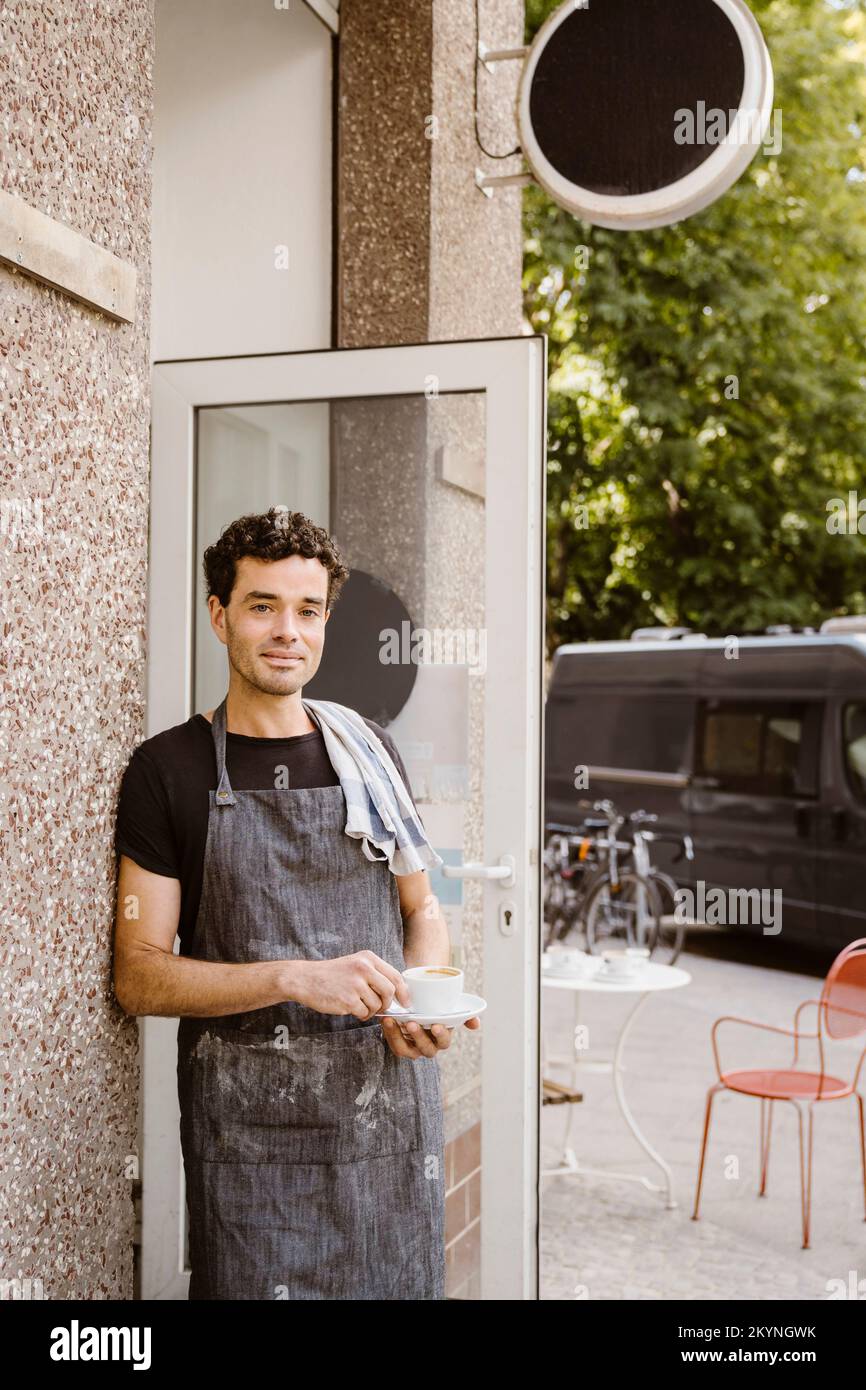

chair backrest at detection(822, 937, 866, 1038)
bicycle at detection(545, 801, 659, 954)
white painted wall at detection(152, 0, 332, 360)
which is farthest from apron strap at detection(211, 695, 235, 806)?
bicycle at detection(545, 801, 659, 954)

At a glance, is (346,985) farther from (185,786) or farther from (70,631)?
(70,631)

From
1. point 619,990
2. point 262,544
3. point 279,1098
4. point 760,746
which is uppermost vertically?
point 262,544

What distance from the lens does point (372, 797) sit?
8.12ft

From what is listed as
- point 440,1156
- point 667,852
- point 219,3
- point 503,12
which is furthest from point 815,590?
point 440,1156

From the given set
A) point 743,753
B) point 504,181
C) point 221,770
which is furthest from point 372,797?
point 743,753

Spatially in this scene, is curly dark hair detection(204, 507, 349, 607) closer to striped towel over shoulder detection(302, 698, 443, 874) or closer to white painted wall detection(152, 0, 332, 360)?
striped towel over shoulder detection(302, 698, 443, 874)

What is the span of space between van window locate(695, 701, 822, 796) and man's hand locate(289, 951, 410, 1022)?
27.3 feet

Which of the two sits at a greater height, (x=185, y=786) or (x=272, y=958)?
(x=185, y=786)

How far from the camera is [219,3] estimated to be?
3832 millimetres

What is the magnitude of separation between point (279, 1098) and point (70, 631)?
91 centimetres

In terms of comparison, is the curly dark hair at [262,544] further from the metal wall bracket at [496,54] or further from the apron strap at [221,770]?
the metal wall bracket at [496,54]

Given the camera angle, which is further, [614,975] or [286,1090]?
[614,975]
